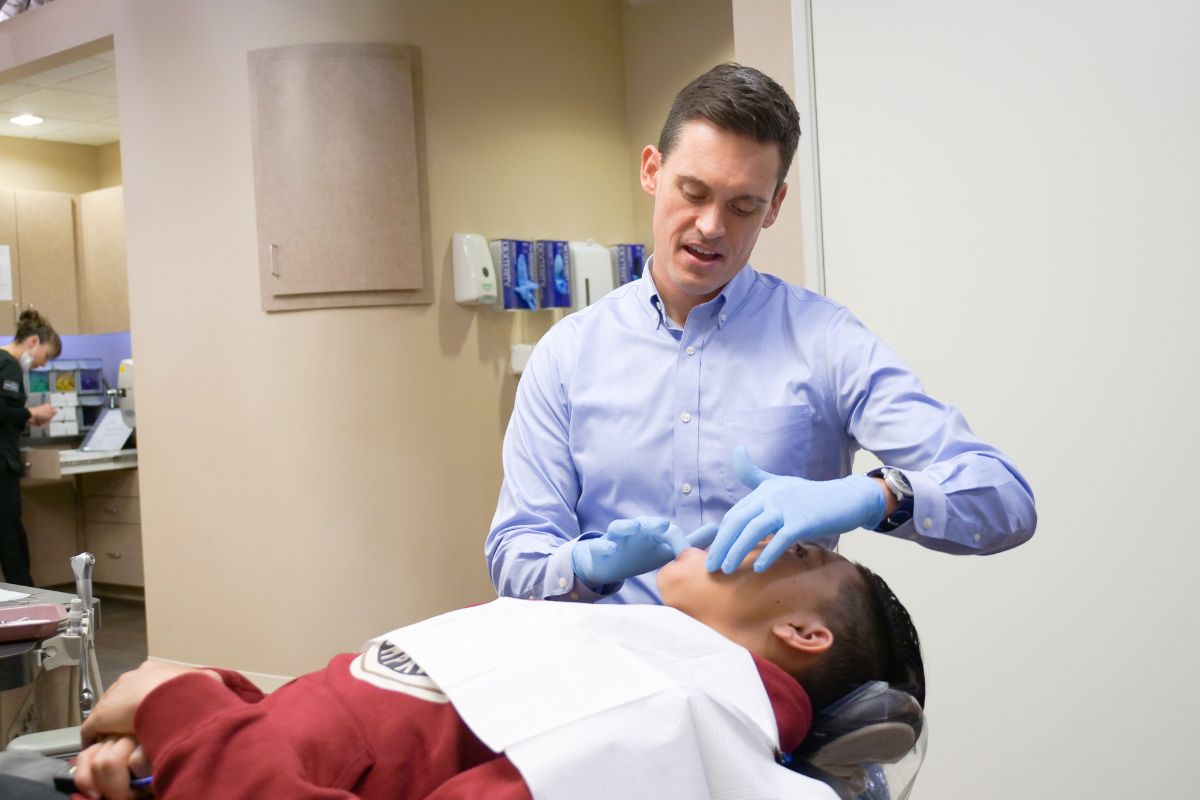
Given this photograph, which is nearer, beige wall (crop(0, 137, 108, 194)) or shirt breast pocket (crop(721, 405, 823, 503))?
shirt breast pocket (crop(721, 405, 823, 503))

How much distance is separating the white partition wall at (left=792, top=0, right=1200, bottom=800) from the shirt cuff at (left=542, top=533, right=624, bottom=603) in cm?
120

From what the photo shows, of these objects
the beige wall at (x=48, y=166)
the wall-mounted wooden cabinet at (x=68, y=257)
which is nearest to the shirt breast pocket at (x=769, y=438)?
the wall-mounted wooden cabinet at (x=68, y=257)

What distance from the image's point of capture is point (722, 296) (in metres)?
1.61

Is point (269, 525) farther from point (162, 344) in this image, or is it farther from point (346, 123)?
point (346, 123)

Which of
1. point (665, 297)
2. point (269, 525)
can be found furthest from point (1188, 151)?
point (269, 525)

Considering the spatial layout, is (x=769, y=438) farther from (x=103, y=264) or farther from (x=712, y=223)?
(x=103, y=264)

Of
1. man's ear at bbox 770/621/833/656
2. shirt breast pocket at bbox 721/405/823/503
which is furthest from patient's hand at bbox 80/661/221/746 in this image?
shirt breast pocket at bbox 721/405/823/503

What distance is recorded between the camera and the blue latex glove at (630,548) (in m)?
1.31

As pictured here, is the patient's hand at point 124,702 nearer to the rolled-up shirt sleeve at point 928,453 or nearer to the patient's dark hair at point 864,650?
the patient's dark hair at point 864,650

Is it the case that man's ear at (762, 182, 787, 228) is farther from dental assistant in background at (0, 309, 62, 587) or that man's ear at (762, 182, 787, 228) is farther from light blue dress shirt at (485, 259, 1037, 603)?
dental assistant in background at (0, 309, 62, 587)

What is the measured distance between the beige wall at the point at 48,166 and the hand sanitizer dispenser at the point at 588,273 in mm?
Result: 3739

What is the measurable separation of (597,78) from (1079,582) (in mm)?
2913

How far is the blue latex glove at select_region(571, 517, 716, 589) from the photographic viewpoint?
4.31 feet

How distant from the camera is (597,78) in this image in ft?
14.2
